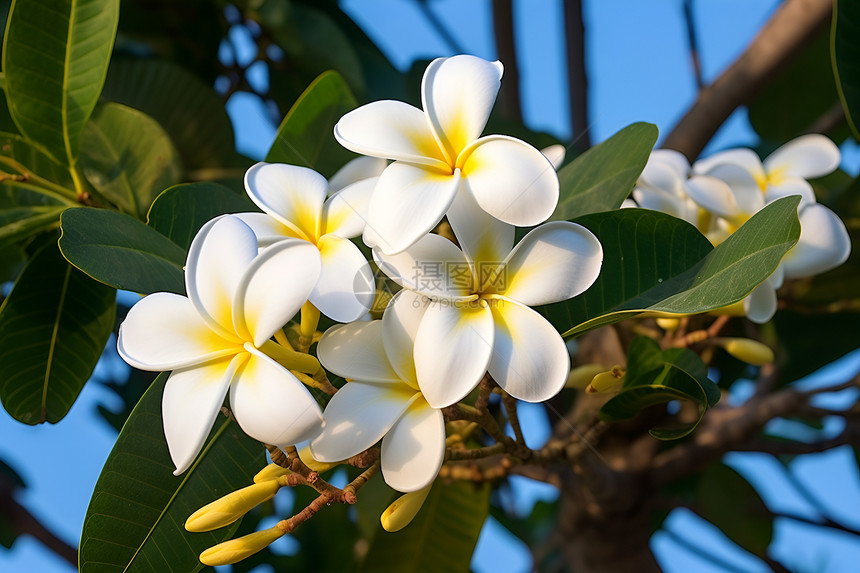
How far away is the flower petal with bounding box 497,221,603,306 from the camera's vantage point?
511 millimetres

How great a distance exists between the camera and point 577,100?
1.49 metres

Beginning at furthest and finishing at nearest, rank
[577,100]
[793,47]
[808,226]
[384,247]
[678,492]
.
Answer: [678,492]
[577,100]
[793,47]
[808,226]
[384,247]

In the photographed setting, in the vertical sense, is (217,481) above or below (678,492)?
above

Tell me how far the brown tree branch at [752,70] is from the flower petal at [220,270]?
99 centimetres

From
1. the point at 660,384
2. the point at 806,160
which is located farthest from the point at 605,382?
the point at 806,160

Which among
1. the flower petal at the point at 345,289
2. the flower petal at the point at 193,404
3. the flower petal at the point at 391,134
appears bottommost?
the flower petal at the point at 193,404

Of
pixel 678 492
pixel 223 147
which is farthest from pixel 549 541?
pixel 223 147

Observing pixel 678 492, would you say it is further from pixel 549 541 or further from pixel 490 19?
pixel 490 19

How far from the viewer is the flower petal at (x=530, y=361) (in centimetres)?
48

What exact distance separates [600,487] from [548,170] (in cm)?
69

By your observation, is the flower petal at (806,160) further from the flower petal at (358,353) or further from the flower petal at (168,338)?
the flower petal at (168,338)

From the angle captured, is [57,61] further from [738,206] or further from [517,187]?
[738,206]

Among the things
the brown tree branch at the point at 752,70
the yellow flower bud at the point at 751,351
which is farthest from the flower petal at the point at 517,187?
the brown tree branch at the point at 752,70

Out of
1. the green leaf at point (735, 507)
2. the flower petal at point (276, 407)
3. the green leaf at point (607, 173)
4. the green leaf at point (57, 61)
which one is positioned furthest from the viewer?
the green leaf at point (735, 507)
